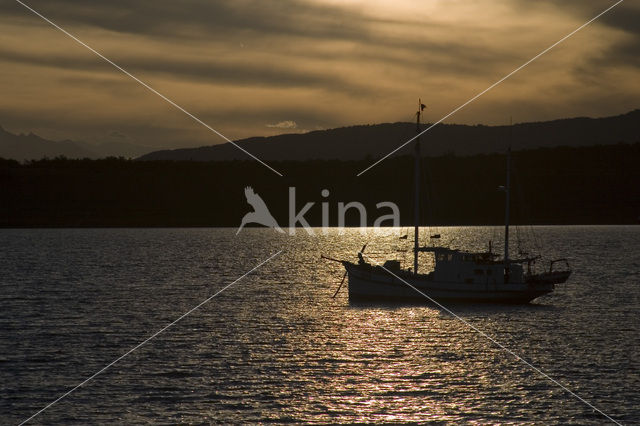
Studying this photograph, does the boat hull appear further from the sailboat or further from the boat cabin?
the boat cabin

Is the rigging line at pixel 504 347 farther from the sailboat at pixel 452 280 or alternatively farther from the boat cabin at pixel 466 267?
the boat cabin at pixel 466 267

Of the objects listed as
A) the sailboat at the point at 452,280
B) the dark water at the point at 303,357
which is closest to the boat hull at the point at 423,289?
the sailboat at the point at 452,280

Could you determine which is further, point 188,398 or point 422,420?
point 188,398

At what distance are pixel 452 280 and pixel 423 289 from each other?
2.66 meters

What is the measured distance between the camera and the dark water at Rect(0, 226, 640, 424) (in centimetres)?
3562

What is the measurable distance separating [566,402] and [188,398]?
17.8 metres

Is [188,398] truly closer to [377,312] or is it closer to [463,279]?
[377,312]

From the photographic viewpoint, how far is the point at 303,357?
4675 centimetres

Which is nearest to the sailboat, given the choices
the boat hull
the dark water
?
the boat hull

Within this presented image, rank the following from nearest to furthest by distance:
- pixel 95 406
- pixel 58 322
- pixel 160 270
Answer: pixel 95 406 → pixel 58 322 → pixel 160 270

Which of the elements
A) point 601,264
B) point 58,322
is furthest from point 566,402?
point 601,264

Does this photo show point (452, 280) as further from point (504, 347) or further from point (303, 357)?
point (303, 357)

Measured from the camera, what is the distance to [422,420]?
33.7 metres

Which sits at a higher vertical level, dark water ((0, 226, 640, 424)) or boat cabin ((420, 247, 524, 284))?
boat cabin ((420, 247, 524, 284))
